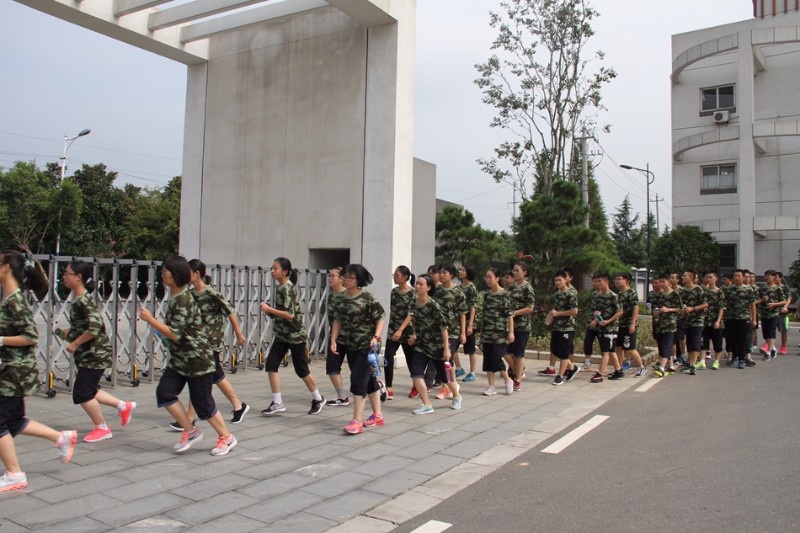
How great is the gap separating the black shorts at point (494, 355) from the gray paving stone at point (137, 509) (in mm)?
4857

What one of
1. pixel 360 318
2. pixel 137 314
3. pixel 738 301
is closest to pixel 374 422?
pixel 360 318

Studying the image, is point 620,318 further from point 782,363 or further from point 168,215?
point 168,215

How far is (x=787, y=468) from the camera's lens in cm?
495

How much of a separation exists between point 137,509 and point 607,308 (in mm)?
7297

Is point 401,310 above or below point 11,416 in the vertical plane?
above

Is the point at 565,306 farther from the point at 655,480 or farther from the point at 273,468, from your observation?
the point at 273,468

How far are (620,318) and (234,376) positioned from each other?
602cm

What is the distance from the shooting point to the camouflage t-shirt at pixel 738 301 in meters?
11.4

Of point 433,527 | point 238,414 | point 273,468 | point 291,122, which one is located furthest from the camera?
point 291,122

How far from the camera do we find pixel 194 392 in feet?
17.3

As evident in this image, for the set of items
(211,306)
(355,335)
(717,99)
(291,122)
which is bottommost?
(355,335)

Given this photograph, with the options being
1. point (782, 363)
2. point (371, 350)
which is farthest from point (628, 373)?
point (371, 350)

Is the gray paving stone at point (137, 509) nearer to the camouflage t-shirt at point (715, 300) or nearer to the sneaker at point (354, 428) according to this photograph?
the sneaker at point (354, 428)

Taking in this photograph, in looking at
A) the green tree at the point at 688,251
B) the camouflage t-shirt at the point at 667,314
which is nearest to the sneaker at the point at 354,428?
the camouflage t-shirt at the point at 667,314
